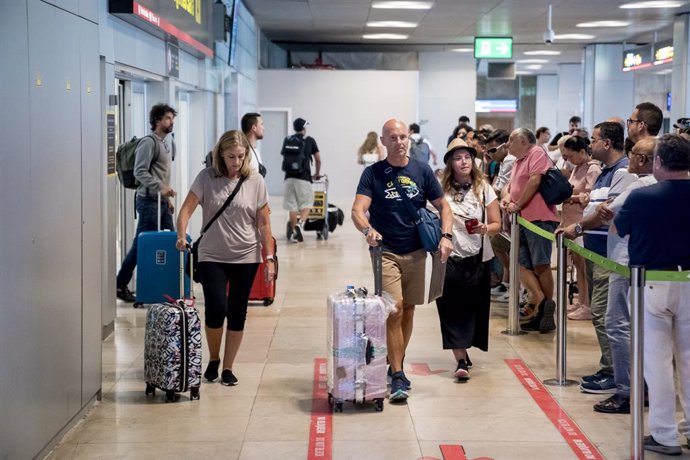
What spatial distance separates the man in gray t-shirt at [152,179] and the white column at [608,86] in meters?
19.8

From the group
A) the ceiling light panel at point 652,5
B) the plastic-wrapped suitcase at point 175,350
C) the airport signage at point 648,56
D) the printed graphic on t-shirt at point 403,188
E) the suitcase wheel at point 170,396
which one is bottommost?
the suitcase wheel at point 170,396

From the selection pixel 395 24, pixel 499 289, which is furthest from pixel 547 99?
pixel 499 289

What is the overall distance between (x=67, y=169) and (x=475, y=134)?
7.24m

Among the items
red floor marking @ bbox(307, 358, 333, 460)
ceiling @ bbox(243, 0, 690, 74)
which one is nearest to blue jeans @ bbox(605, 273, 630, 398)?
red floor marking @ bbox(307, 358, 333, 460)

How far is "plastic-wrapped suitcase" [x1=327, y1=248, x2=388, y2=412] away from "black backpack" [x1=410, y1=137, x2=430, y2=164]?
11262 mm

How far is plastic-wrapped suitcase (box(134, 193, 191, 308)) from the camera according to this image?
9055 millimetres

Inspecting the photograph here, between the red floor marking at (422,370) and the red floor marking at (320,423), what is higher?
the red floor marking at (320,423)

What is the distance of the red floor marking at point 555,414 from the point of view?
526cm

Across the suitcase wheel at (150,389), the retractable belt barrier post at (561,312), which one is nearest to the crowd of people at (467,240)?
the retractable belt barrier post at (561,312)

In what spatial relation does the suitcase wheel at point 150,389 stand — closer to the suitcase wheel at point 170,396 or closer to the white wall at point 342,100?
the suitcase wheel at point 170,396

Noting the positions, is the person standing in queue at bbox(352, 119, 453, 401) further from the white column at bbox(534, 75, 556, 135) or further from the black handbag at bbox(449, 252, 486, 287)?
the white column at bbox(534, 75, 556, 135)

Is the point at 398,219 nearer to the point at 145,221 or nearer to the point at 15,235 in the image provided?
the point at 15,235

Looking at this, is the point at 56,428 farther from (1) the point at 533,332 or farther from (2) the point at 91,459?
(1) the point at 533,332

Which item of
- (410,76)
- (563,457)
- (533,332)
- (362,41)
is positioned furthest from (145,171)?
(362,41)
